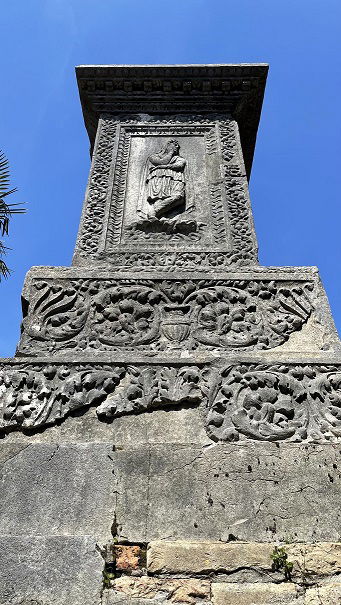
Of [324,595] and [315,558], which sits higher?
[315,558]

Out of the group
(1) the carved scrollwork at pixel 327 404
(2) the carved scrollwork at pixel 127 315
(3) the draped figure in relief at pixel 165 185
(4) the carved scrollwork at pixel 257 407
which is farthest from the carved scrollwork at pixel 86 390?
(3) the draped figure in relief at pixel 165 185

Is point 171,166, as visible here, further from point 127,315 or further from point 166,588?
point 166,588

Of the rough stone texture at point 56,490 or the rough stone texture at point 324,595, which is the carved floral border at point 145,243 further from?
the rough stone texture at point 324,595

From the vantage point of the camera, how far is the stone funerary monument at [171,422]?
8.02ft

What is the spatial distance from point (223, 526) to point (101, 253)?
2.52 metres

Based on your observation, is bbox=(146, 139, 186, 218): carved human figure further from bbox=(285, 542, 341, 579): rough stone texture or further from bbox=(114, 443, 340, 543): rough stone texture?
bbox=(285, 542, 341, 579): rough stone texture

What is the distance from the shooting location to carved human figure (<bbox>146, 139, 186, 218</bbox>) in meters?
4.89

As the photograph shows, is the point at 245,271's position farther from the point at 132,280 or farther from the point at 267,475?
the point at 267,475

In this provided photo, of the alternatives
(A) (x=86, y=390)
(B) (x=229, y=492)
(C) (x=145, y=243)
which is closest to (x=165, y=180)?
(C) (x=145, y=243)

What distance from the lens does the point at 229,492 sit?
2746 mm

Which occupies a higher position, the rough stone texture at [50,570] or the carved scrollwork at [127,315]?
the carved scrollwork at [127,315]

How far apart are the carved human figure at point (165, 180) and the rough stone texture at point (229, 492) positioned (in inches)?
99.9

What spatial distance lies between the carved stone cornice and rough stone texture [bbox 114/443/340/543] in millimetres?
4490

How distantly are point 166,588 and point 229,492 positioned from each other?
1.87 feet
